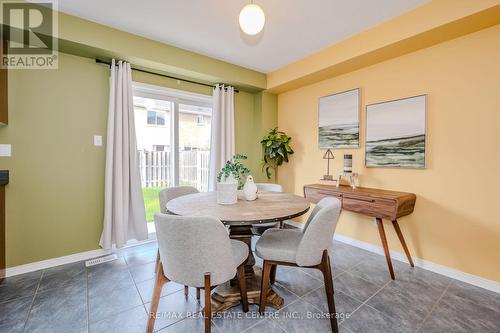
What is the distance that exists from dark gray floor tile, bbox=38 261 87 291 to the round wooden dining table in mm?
1327

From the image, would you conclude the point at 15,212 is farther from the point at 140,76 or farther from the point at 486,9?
the point at 486,9

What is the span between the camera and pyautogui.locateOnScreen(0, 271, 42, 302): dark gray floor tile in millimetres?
1935

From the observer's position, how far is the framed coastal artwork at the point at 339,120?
3.03 meters

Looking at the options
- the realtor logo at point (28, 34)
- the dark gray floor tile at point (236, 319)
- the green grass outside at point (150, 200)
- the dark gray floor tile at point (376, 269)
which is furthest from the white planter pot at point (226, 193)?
the realtor logo at point (28, 34)

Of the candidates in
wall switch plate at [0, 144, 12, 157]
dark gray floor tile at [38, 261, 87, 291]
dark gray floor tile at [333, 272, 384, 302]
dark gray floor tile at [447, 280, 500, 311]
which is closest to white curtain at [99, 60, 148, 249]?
dark gray floor tile at [38, 261, 87, 291]

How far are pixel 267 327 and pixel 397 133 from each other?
245cm

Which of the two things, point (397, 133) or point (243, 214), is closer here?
point (243, 214)

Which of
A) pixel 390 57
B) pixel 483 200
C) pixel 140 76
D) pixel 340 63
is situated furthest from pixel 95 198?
pixel 483 200

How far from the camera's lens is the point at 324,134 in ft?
11.2

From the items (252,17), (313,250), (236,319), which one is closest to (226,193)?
(313,250)

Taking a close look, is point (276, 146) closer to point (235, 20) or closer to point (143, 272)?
point (235, 20)

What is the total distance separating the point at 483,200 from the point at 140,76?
4.09 meters

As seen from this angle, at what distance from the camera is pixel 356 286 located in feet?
6.89

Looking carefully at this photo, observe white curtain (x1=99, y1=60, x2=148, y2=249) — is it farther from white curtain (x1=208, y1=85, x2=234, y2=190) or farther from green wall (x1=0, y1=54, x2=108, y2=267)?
white curtain (x1=208, y1=85, x2=234, y2=190)
